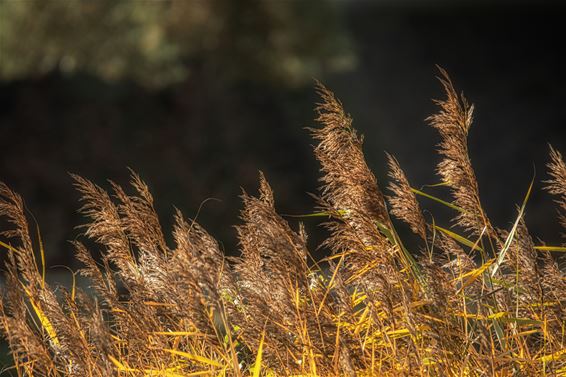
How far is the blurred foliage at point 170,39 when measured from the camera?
493 inches

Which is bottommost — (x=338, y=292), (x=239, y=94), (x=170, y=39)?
(x=239, y=94)

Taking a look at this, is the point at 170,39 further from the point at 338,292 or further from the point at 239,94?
the point at 338,292

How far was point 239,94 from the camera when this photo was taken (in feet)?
38.2

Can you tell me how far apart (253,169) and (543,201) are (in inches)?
171

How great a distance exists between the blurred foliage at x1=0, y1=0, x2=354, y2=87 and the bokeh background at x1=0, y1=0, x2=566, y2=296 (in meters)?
0.02

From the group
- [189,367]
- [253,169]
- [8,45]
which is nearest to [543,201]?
[253,169]

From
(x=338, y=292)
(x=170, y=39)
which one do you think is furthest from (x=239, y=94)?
(x=338, y=292)

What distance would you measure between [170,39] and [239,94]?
2.33 m

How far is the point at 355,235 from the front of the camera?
9.43 feet

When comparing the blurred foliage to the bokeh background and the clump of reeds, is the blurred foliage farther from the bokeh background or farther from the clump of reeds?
the clump of reeds

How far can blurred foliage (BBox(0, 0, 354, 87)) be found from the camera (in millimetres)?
12523

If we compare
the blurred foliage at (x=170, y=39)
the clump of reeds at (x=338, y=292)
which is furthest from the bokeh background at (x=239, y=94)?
the clump of reeds at (x=338, y=292)

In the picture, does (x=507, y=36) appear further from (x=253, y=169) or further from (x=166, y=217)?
(x=166, y=217)

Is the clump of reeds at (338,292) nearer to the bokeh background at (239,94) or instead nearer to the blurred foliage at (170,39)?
the bokeh background at (239,94)
